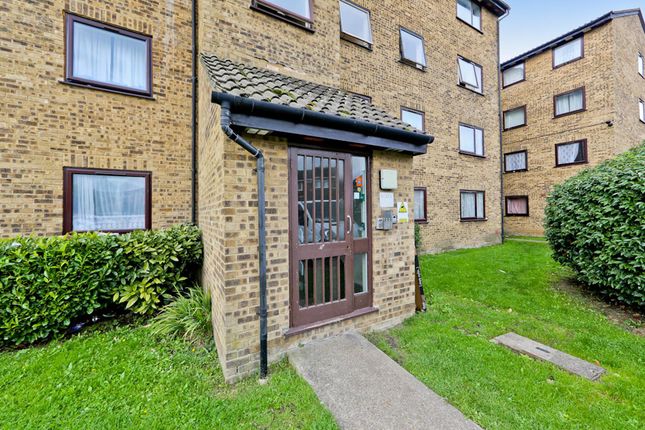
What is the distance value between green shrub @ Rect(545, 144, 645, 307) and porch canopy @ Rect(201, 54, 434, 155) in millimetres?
3382

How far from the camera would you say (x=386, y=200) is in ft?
14.1

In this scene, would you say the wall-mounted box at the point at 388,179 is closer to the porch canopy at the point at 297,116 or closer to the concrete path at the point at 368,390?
the porch canopy at the point at 297,116

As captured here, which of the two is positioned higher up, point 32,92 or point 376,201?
A: point 32,92

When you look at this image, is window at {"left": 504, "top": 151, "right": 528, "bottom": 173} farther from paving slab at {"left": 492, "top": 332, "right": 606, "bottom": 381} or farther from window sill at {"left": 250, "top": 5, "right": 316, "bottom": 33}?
paving slab at {"left": 492, "top": 332, "right": 606, "bottom": 381}

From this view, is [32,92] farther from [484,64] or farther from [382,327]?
[484,64]

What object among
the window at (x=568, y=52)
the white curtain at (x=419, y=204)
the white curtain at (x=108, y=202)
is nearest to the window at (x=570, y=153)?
the window at (x=568, y=52)

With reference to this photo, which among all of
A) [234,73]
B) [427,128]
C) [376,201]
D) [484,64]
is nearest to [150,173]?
[234,73]

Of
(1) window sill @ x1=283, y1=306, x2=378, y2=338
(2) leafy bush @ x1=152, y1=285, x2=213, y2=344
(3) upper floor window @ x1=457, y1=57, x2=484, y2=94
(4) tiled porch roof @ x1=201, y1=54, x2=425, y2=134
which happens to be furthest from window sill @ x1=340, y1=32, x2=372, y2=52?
(2) leafy bush @ x1=152, y1=285, x2=213, y2=344

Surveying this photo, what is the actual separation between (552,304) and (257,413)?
5.45 metres

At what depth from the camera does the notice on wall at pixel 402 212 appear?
447 cm

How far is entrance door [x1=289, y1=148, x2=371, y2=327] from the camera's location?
3.59 meters

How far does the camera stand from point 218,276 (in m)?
3.47

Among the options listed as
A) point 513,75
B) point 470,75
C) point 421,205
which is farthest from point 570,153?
point 421,205

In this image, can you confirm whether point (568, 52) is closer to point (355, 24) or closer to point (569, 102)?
point (569, 102)
